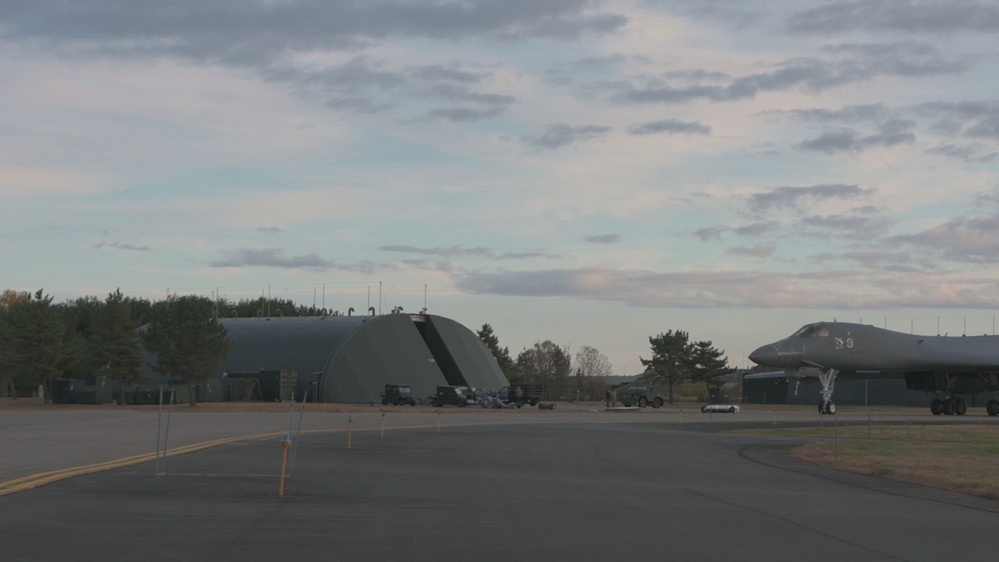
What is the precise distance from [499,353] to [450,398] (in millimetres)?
65169

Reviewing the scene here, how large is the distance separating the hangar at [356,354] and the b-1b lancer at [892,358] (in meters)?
37.2

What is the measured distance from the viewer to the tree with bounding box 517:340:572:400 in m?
134

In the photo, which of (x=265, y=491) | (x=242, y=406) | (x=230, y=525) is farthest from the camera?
(x=242, y=406)

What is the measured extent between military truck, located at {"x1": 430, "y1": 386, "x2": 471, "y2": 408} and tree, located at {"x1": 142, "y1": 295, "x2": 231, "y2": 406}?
17250 mm

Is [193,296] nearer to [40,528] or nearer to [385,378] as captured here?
[385,378]

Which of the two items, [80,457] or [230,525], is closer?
[230,525]

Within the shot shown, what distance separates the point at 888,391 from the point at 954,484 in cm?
8782

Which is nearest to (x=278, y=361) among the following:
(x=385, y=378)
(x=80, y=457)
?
(x=385, y=378)

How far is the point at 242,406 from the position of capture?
7719cm

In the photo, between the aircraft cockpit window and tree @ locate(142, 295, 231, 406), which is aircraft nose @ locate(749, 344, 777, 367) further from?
tree @ locate(142, 295, 231, 406)

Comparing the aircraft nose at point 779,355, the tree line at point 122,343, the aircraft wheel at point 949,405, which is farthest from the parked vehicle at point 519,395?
the aircraft wheel at point 949,405

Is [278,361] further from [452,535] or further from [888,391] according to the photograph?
[452,535]

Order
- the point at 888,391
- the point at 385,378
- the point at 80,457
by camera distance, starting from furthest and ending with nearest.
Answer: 1. the point at 888,391
2. the point at 385,378
3. the point at 80,457

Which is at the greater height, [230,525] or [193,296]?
[193,296]
